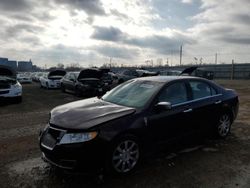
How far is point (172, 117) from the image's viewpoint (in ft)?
15.4

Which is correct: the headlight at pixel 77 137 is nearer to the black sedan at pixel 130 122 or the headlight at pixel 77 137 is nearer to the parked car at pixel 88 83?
the black sedan at pixel 130 122

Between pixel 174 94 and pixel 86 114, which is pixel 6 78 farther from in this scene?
pixel 174 94

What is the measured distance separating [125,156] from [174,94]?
1621 mm

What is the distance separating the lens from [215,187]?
3707 millimetres

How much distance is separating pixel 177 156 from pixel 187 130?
536 mm

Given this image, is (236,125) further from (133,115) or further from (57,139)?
(57,139)

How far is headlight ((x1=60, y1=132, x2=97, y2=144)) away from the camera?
3.69 m

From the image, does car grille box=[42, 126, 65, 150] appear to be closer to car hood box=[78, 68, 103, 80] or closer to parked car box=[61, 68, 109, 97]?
parked car box=[61, 68, 109, 97]

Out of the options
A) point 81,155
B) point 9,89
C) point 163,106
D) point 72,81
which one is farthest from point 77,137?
point 72,81

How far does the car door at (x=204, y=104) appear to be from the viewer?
522 centimetres

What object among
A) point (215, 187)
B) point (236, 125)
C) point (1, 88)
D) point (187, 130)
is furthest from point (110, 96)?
point (1, 88)

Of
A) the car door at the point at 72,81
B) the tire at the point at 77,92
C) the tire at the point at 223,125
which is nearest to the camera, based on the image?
the tire at the point at 223,125

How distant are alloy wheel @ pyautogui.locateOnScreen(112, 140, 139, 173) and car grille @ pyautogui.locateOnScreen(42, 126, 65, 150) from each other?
85cm

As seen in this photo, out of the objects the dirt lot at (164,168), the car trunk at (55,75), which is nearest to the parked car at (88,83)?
the car trunk at (55,75)
